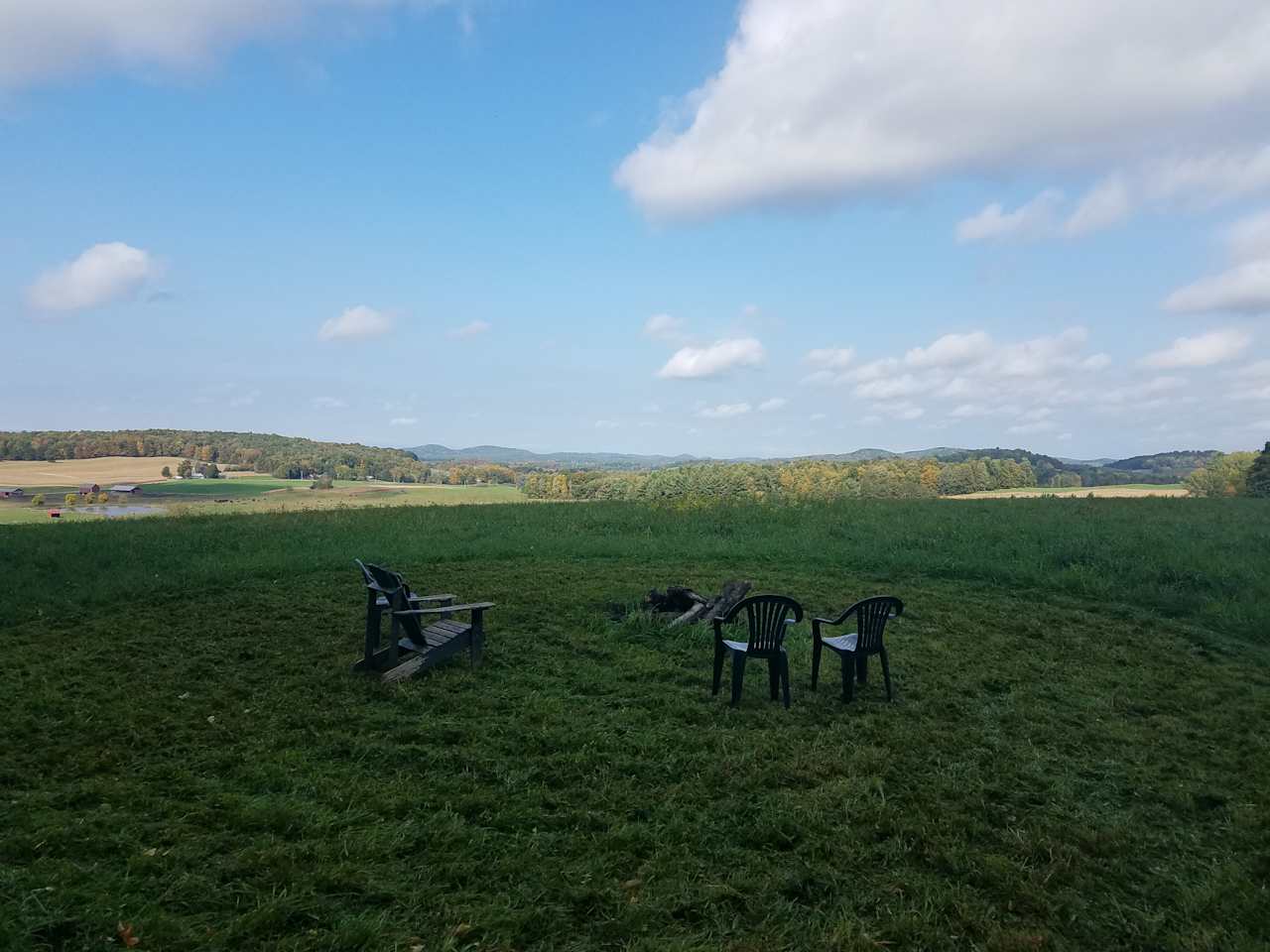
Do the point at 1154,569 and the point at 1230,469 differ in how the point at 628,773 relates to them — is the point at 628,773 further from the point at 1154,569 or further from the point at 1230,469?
the point at 1230,469

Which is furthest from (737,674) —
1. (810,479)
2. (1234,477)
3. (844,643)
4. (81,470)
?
(81,470)

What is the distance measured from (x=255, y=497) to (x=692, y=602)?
24.3 metres

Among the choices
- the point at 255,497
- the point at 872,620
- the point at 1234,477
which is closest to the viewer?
the point at 872,620

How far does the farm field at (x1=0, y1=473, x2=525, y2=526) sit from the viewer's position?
2100 cm

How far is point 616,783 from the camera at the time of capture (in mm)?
4266

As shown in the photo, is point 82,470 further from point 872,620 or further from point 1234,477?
point 1234,477

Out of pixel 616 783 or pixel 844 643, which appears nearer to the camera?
pixel 616 783

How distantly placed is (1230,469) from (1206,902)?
42151mm

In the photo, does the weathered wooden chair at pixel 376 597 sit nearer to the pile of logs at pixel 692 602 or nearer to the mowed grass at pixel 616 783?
the mowed grass at pixel 616 783

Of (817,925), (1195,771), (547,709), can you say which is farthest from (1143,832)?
(547,709)

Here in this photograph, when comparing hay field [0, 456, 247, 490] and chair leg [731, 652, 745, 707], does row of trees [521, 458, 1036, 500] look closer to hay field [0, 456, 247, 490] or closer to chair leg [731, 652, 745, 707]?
chair leg [731, 652, 745, 707]

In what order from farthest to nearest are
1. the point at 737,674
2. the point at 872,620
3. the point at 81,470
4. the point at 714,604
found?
the point at 81,470, the point at 714,604, the point at 872,620, the point at 737,674

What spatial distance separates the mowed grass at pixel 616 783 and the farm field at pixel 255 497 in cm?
1251

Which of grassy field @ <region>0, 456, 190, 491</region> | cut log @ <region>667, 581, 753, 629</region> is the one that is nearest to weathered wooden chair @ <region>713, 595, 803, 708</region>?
cut log @ <region>667, 581, 753, 629</region>
